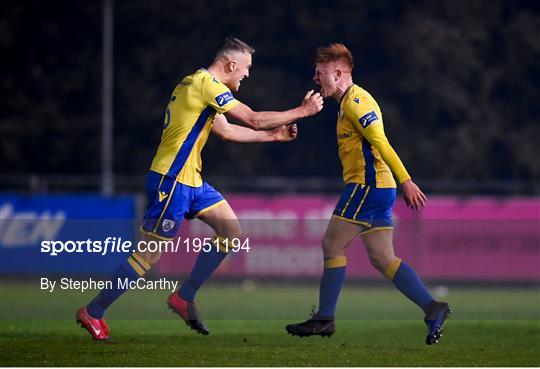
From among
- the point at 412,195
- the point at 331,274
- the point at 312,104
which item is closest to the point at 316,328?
the point at 331,274

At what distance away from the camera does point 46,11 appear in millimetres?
37312

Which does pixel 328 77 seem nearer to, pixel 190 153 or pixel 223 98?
pixel 223 98

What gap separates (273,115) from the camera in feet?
38.2

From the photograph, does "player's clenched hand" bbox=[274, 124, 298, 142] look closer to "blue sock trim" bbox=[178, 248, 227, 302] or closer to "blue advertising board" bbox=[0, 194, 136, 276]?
"blue sock trim" bbox=[178, 248, 227, 302]

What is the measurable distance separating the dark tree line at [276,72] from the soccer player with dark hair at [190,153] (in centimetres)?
2423

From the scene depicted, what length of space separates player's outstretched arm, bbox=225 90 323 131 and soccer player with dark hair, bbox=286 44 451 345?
0.23 meters

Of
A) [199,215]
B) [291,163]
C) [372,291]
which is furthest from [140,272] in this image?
[291,163]

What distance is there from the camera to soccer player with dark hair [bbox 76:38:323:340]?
11.4 meters

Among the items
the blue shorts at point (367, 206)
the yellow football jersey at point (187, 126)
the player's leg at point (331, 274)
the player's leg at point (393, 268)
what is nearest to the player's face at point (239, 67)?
the yellow football jersey at point (187, 126)

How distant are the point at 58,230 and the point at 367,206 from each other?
41.3 feet

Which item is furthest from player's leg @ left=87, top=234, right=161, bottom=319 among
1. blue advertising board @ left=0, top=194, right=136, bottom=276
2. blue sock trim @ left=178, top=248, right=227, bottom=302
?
blue advertising board @ left=0, top=194, right=136, bottom=276

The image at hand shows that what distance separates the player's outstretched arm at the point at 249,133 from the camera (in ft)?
38.6

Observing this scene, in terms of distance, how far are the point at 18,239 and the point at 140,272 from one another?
1329cm

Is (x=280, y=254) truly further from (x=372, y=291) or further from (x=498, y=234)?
(x=498, y=234)
